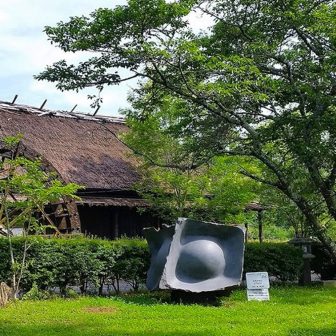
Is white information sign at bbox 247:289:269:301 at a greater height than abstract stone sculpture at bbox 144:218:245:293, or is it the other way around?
abstract stone sculpture at bbox 144:218:245:293

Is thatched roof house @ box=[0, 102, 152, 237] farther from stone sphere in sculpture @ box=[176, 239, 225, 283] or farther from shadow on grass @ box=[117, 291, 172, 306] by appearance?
stone sphere in sculpture @ box=[176, 239, 225, 283]

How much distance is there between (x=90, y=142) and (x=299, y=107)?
1390 centimetres

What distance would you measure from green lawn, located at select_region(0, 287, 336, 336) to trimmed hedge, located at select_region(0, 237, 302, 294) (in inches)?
34.5

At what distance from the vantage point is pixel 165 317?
10.1 meters

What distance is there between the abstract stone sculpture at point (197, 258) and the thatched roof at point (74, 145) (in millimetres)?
9364

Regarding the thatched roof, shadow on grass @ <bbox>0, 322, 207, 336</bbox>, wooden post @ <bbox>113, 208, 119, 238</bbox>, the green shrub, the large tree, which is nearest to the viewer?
shadow on grass @ <bbox>0, 322, 207, 336</bbox>

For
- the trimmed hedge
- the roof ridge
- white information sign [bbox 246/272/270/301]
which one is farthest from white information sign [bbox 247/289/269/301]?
the roof ridge

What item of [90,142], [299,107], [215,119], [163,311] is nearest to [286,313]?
[163,311]

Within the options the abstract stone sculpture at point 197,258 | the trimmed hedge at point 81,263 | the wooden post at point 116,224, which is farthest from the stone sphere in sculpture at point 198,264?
the wooden post at point 116,224

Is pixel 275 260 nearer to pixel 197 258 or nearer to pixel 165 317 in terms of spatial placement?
pixel 197 258

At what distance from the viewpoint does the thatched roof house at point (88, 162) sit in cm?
2202

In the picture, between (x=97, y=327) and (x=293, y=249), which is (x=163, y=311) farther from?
(x=293, y=249)

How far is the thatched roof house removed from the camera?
22.0 meters

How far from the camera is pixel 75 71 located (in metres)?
11.5
